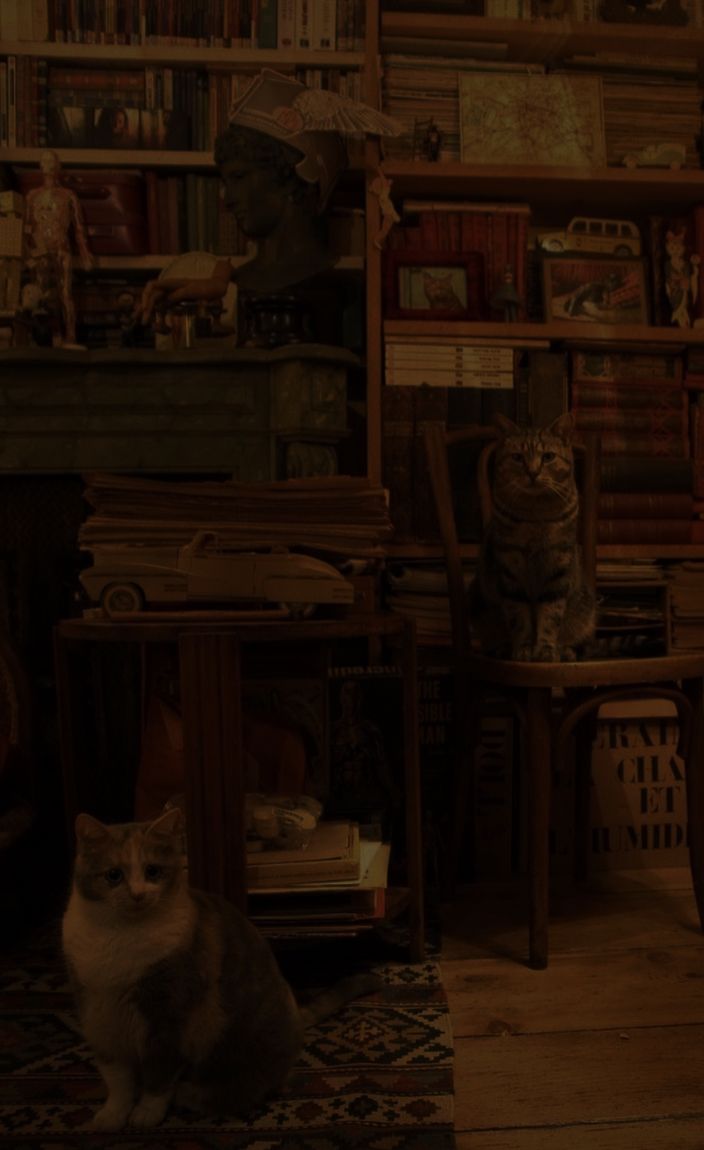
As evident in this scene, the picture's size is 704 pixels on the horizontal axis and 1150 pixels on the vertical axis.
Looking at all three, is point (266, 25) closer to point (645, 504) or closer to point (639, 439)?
point (639, 439)

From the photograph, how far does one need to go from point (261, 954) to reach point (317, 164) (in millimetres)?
1618

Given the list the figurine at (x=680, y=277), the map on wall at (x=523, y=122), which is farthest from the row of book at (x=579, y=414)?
the map on wall at (x=523, y=122)

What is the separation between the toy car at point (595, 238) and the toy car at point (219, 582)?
1.38m

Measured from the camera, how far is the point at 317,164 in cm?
202

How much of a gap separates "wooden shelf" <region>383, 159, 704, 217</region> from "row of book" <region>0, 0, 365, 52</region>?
36 centimetres

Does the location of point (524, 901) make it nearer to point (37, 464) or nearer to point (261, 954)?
point (261, 954)

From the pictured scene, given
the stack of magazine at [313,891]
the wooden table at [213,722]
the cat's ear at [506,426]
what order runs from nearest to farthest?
the wooden table at [213,722] < the stack of magazine at [313,891] < the cat's ear at [506,426]

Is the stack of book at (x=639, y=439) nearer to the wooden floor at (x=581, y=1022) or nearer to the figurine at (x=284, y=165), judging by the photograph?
the figurine at (x=284, y=165)

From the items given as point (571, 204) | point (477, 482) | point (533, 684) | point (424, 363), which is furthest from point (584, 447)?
point (571, 204)

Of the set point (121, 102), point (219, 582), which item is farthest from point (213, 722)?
point (121, 102)

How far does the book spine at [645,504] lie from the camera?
2174 mm

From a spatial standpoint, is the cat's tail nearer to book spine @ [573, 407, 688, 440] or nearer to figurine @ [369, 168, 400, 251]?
book spine @ [573, 407, 688, 440]

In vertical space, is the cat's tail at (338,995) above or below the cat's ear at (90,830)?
below

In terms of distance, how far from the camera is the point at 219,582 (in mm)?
1351
